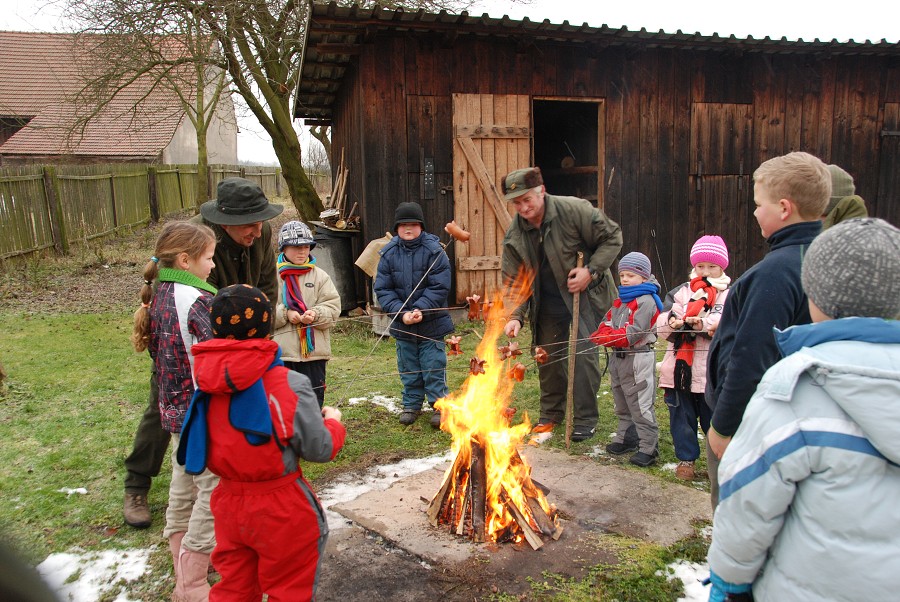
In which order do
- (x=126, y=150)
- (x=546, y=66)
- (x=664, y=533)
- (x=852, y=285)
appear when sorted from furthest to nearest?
(x=126, y=150), (x=546, y=66), (x=664, y=533), (x=852, y=285)

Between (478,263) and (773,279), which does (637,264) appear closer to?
(773,279)

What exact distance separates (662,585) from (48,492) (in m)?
3.91

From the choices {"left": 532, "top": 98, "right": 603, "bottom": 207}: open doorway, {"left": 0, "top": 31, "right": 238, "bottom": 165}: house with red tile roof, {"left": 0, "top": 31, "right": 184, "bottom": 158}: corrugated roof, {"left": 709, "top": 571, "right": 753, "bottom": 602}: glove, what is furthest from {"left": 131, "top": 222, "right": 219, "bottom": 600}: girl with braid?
{"left": 0, "top": 31, "right": 184, "bottom": 158}: corrugated roof

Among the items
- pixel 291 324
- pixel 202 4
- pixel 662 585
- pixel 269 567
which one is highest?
pixel 202 4

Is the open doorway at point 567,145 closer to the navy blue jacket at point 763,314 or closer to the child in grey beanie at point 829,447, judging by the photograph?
the navy blue jacket at point 763,314

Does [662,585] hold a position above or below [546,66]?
below

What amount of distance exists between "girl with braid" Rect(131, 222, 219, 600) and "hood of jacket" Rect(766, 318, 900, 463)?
2.43 m

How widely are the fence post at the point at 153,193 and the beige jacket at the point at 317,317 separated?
60.4 feet

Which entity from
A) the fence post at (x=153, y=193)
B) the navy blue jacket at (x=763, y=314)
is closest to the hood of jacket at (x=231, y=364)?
the navy blue jacket at (x=763, y=314)

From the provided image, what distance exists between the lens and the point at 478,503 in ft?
11.7

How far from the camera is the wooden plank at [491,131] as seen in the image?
8.31m

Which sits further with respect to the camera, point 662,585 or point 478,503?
point 478,503

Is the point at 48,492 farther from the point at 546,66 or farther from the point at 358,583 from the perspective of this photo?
the point at 546,66

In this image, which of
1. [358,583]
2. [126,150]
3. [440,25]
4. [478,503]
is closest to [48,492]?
[358,583]
